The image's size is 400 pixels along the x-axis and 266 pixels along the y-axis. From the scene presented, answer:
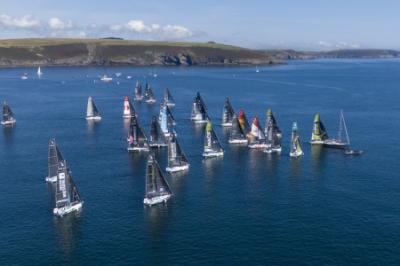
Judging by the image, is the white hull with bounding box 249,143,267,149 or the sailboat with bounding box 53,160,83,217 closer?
the sailboat with bounding box 53,160,83,217

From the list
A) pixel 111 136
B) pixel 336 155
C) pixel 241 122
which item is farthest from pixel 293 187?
pixel 111 136

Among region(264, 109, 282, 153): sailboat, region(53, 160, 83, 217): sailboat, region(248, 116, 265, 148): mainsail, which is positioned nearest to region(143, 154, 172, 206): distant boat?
region(53, 160, 83, 217): sailboat

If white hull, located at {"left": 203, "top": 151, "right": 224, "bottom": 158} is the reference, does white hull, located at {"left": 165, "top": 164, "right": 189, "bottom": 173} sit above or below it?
below

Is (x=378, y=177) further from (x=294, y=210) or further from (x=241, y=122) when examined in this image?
(x=241, y=122)

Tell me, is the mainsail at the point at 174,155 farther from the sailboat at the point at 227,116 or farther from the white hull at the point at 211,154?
the sailboat at the point at 227,116

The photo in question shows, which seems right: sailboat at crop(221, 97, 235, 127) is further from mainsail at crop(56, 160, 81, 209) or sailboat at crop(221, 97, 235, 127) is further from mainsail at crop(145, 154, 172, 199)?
mainsail at crop(56, 160, 81, 209)

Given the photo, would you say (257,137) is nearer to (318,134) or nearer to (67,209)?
(318,134)

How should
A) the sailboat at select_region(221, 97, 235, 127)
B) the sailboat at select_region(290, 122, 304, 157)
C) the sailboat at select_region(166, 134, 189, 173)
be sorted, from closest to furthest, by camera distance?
the sailboat at select_region(166, 134, 189, 173) → the sailboat at select_region(290, 122, 304, 157) → the sailboat at select_region(221, 97, 235, 127)

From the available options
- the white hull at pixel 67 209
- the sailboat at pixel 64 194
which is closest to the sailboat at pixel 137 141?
the white hull at pixel 67 209

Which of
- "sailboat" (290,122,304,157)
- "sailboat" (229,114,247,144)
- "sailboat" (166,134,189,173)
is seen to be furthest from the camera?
"sailboat" (229,114,247,144)
